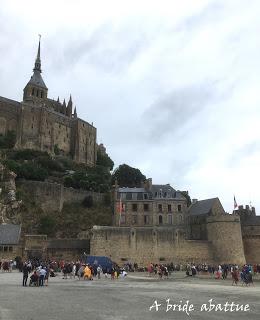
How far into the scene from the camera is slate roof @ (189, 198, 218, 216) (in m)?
59.8

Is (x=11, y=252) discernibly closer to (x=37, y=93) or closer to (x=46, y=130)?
(x=46, y=130)

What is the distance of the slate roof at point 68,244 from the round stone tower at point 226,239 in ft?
55.8

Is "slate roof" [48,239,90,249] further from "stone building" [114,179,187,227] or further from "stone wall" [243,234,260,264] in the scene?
"stone wall" [243,234,260,264]

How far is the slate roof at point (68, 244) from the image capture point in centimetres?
4938

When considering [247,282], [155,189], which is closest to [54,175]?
[155,189]

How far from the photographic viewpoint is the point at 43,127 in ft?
330

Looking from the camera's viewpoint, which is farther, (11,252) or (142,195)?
(142,195)

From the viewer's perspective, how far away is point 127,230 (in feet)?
164

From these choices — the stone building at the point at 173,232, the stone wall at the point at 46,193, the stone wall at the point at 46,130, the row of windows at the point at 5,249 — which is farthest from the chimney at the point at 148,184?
the stone wall at the point at 46,130

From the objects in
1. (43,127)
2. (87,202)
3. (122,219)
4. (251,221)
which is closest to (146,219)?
(122,219)

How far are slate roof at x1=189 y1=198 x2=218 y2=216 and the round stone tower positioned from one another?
17.8 feet

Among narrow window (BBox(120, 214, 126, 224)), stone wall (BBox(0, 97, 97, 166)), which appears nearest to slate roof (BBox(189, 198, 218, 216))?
narrow window (BBox(120, 214, 126, 224))

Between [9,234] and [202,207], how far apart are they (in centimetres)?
2928

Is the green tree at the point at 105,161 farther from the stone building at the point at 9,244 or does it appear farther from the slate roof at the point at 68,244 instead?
the stone building at the point at 9,244
